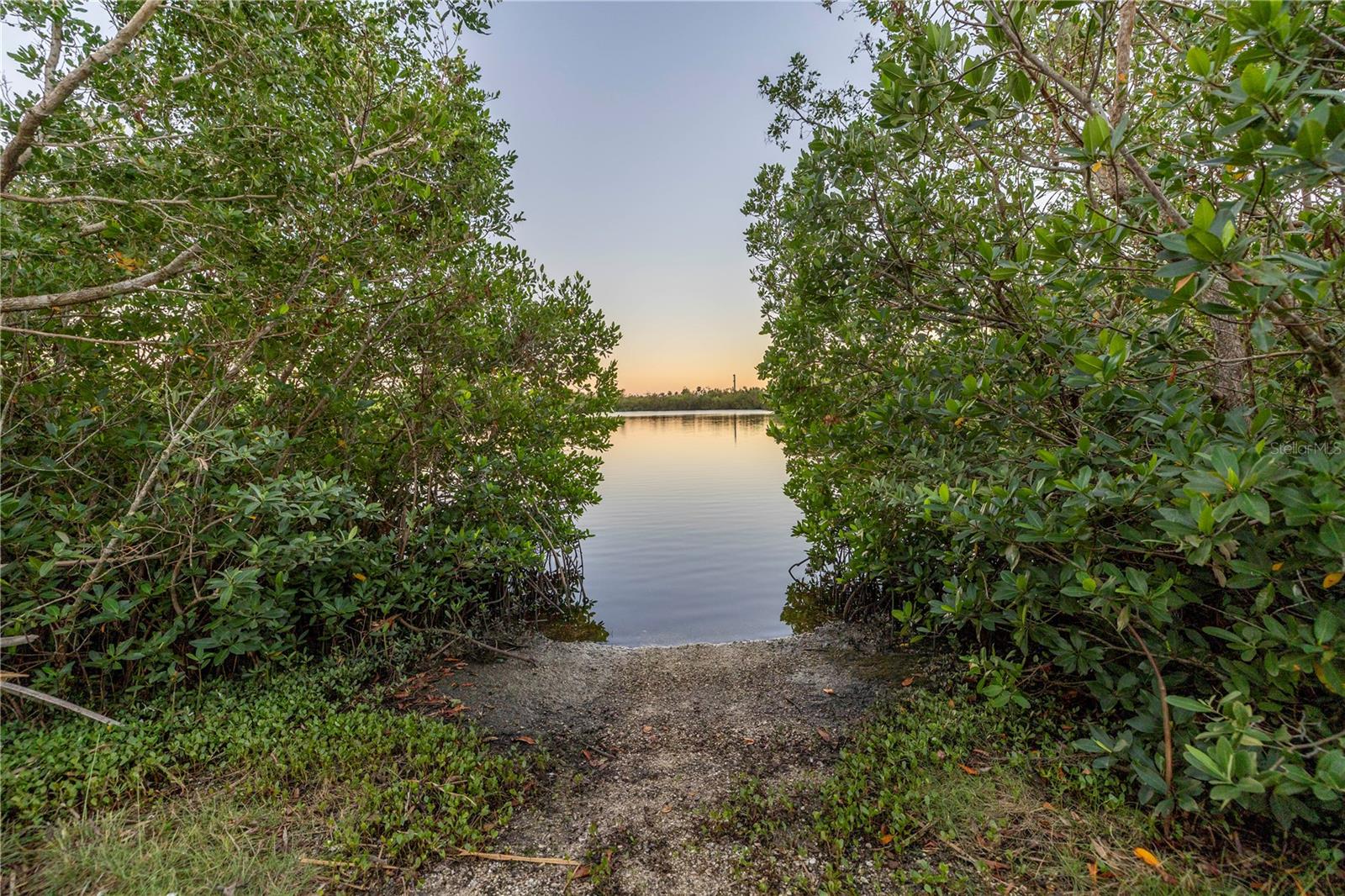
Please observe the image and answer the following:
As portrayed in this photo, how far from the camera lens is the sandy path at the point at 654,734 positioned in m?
2.35

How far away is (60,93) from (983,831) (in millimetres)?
5950

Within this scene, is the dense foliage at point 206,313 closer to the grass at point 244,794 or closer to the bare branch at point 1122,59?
the grass at point 244,794

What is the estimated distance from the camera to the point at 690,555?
32.6 ft

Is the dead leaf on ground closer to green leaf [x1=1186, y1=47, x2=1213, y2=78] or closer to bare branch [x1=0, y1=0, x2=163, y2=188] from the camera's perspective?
green leaf [x1=1186, y1=47, x2=1213, y2=78]

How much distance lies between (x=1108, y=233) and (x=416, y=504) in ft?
16.5

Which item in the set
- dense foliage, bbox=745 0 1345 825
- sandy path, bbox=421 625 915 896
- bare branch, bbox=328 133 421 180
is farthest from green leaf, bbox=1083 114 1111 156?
bare branch, bbox=328 133 421 180

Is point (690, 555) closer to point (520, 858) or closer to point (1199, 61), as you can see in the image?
point (520, 858)

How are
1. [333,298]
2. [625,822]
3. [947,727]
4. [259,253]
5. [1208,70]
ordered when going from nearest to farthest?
[1208,70]
[625,822]
[947,727]
[259,253]
[333,298]

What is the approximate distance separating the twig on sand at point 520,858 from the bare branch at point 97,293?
3.54 metres

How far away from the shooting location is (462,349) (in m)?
5.01

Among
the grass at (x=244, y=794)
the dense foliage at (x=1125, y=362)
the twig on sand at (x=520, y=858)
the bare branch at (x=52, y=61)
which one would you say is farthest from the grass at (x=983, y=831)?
the bare branch at (x=52, y=61)

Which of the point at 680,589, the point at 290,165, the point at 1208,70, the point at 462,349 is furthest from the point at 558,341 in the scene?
the point at 1208,70

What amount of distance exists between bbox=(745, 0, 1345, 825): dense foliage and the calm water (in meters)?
3.27

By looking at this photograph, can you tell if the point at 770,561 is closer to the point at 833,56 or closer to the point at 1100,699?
the point at 1100,699
